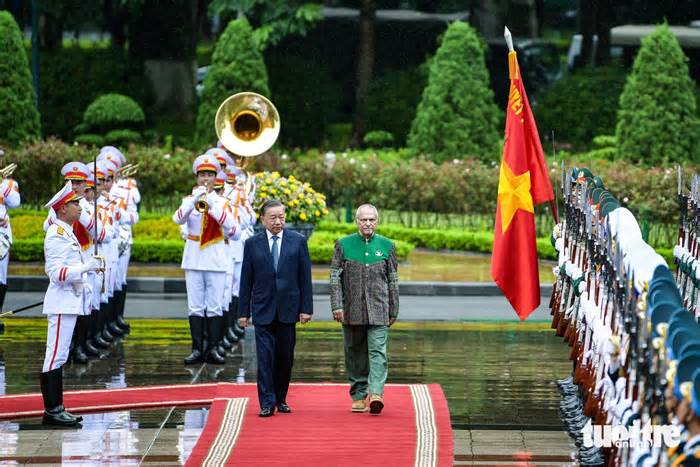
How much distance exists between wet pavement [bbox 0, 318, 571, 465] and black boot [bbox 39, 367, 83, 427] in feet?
0.39

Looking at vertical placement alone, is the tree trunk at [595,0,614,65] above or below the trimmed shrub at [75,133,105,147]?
above

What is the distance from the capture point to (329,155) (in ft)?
95.9

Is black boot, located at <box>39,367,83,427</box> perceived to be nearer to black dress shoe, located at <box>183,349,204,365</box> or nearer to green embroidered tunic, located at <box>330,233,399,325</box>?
green embroidered tunic, located at <box>330,233,399,325</box>

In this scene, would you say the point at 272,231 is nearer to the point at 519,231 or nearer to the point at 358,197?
the point at 519,231

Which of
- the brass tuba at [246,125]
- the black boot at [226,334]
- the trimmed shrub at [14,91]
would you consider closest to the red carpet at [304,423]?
the black boot at [226,334]

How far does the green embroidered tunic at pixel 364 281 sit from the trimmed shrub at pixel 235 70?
2405 cm

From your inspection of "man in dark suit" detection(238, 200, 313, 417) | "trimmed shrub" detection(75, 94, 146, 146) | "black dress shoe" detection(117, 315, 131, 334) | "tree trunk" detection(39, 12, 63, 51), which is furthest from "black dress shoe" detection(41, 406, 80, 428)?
"tree trunk" detection(39, 12, 63, 51)

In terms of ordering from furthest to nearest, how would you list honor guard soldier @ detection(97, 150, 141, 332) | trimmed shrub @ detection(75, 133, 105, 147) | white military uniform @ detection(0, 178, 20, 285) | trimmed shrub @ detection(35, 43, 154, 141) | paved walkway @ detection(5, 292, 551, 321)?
trimmed shrub @ detection(35, 43, 154, 141)
trimmed shrub @ detection(75, 133, 105, 147)
paved walkway @ detection(5, 292, 551, 321)
white military uniform @ detection(0, 178, 20, 285)
honor guard soldier @ detection(97, 150, 141, 332)

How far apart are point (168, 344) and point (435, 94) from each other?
17.6 metres

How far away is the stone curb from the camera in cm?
2150

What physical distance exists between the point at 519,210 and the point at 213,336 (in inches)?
164

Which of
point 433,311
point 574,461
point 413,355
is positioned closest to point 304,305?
point 574,461

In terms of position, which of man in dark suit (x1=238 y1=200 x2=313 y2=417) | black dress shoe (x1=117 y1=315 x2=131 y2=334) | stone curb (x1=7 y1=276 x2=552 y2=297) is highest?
Result: man in dark suit (x1=238 y1=200 x2=313 y2=417)

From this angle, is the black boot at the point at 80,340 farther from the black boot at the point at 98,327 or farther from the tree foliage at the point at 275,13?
the tree foliage at the point at 275,13
